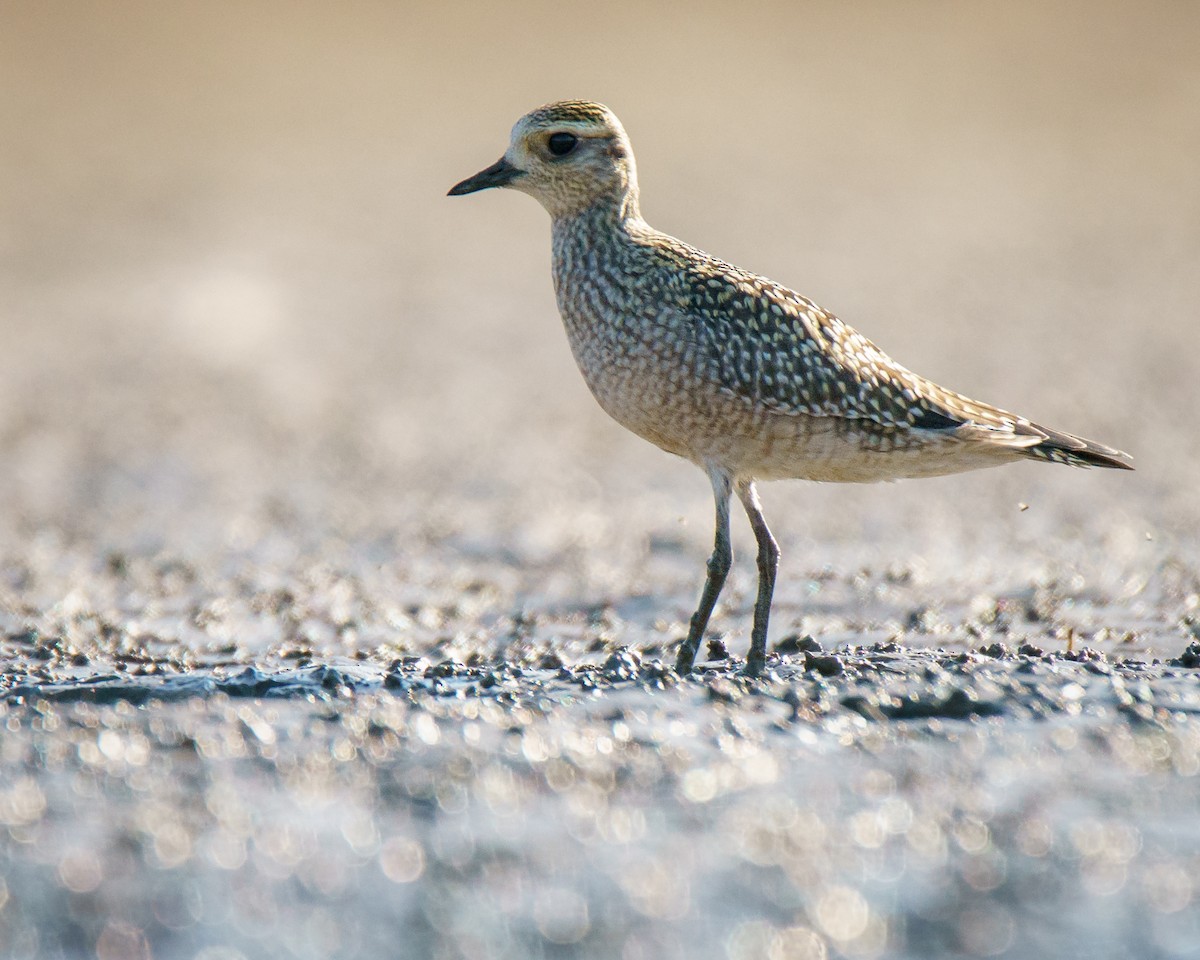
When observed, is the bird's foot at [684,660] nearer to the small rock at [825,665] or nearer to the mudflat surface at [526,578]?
the mudflat surface at [526,578]

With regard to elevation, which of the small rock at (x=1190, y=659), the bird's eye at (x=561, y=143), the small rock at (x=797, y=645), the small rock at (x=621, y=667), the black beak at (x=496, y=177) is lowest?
the small rock at (x=797, y=645)

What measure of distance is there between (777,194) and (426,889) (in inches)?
673

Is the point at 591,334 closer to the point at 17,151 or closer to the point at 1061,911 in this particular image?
the point at 1061,911

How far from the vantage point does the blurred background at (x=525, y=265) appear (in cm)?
975

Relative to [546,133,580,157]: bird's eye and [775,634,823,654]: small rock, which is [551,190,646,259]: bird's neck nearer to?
[546,133,580,157]: bird's eye

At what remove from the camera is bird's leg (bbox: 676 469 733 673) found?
6.69 m

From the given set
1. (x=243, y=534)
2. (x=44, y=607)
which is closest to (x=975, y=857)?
(x=44, y=607)

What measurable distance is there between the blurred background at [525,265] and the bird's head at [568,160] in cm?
231

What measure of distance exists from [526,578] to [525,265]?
28.6 feet

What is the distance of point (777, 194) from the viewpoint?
20.7m

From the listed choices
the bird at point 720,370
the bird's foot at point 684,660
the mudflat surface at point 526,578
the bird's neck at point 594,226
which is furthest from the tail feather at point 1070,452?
the bird's neck at point 594,226

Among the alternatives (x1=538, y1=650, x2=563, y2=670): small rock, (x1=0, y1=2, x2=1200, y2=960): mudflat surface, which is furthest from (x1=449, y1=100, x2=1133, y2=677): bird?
(x1=0, y1=2, x2=1200, y2=960): mudflat surface

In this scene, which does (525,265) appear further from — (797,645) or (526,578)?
(797,645)

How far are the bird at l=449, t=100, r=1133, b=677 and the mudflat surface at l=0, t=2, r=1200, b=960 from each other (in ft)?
2.66
